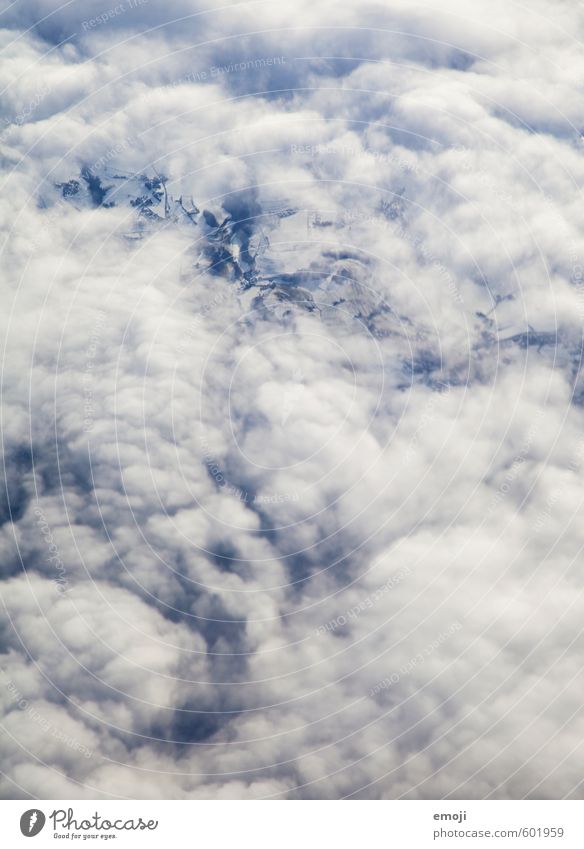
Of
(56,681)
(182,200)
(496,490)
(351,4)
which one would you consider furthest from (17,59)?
(496,490)

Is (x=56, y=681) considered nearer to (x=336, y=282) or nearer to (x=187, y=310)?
(x=187, y=310)

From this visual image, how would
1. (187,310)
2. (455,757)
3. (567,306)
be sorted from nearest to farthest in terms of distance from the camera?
(455,757) < (567,306) < (187,310)

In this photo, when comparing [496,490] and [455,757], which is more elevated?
[496,490]

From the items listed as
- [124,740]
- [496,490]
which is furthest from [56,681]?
[496,490]

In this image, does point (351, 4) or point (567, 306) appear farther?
point (351, 4)

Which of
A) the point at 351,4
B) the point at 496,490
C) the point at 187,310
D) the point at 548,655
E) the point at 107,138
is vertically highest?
the point at 351,4

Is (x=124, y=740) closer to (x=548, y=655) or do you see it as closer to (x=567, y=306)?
(x=548, y=655)
